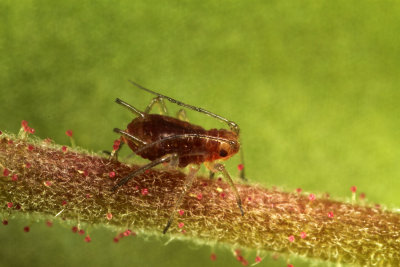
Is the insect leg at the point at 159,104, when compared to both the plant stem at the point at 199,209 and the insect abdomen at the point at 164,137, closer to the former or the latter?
the insect abdomen at the point at 164,137

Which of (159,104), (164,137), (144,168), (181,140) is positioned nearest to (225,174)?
(181,140)

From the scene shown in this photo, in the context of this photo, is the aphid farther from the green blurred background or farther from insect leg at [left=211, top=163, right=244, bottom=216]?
the green blurred background

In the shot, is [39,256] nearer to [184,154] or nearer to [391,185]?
[184,154]

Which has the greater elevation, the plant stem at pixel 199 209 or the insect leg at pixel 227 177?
the insect leg at pixel 227 177

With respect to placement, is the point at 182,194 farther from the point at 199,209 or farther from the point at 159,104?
the point at 159,104

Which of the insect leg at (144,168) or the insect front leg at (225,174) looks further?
the insect front leg at (225,174)

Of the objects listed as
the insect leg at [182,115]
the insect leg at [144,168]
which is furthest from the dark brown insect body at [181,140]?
the insect leg at [182,115]

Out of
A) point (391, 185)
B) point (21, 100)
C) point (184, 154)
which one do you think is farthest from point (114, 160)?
point (391, 185)
